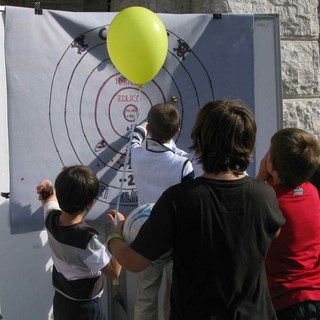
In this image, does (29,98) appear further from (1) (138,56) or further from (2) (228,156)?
(2) (228,156)

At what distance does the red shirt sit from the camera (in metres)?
A: 1.91

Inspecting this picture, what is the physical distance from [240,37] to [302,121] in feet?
2.94

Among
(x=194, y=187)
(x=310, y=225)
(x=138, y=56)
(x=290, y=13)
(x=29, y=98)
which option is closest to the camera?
(x=194, y=187)

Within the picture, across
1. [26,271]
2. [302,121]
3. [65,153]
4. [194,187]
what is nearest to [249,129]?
[194,187]

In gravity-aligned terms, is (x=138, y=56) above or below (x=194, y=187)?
above

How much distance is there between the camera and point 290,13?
12.2 ft

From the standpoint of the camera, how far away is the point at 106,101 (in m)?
2.99

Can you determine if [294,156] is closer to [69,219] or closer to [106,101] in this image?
[69,219]

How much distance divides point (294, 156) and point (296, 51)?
6.61ft

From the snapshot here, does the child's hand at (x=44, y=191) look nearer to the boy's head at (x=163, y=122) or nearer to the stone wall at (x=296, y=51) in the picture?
the boy's head at (x=163, y=122)

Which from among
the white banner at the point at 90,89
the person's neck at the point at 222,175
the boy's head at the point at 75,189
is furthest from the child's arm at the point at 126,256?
the white banner at the point at 90,89

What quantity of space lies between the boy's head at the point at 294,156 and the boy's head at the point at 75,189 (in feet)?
2.54

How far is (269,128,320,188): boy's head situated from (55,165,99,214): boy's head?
78 cm

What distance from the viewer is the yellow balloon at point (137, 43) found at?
2488mm
